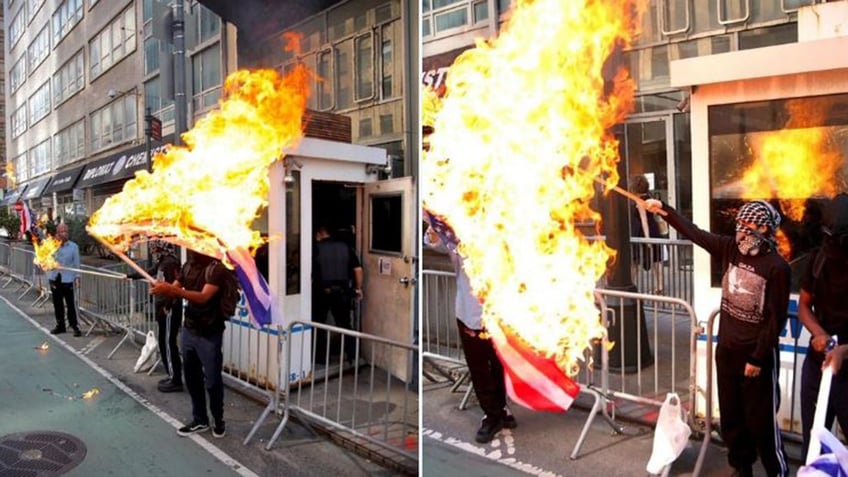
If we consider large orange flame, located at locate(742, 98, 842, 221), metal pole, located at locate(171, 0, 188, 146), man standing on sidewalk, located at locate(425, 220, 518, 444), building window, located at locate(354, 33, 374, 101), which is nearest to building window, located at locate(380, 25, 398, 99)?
building window, located at locate(354, 33, 374, 101)

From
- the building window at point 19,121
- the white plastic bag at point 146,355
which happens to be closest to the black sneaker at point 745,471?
the white plastic bag at point 146,355

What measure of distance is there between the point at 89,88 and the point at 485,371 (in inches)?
68.2

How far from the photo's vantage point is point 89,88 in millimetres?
2232

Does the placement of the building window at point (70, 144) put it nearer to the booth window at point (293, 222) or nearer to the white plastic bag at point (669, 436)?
the booth window at point (293, 222)

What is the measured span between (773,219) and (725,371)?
43 centimetres

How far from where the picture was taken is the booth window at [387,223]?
1696mm

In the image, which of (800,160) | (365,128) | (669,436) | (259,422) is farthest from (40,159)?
(800,160)

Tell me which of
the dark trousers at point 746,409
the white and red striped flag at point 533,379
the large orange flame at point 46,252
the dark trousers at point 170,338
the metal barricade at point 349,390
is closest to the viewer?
the dark trousers at point 746,409

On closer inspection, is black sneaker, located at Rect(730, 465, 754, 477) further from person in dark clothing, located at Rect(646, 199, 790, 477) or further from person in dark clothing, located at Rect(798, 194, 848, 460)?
Answer: person in dark clothing, located at Rect(798, 194, 848, 460)

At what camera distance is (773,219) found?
4.30 feet

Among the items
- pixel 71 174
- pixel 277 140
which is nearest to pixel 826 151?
pixel 277 140

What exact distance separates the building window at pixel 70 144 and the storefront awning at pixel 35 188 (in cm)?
8

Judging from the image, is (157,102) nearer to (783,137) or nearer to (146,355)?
(146,355)

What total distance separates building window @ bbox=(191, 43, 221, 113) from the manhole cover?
119cm
